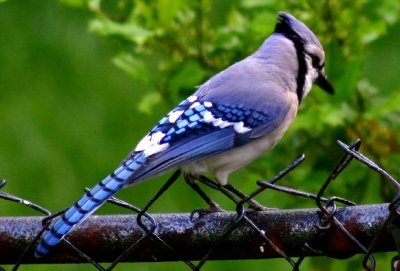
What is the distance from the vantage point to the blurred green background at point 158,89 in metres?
2.48

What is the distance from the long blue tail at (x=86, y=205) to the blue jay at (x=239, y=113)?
0.02 metres

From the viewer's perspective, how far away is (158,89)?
8.46ft

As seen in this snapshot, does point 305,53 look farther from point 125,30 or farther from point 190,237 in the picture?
point 190,237

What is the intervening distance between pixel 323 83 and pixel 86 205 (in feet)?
3.03

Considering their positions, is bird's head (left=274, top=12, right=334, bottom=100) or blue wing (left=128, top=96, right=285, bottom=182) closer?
blue wing (left=128, top=96, right=285, bottom=182)

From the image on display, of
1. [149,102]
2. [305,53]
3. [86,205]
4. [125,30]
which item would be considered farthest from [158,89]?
[86,205]

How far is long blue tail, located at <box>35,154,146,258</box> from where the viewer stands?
1.59m

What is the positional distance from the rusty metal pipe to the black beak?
82cm

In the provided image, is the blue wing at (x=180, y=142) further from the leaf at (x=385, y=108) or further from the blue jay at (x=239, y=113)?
the leaf at (x=385, y=108)

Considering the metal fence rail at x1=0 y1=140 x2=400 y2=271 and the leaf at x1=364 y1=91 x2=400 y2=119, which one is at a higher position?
the metal fence rail at x1=0 y1=140 x2=400 y2=271

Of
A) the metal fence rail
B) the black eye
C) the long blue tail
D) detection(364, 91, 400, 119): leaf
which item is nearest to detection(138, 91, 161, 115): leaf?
the black eye

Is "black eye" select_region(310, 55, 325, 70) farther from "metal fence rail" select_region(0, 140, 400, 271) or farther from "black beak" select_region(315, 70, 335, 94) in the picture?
"metal fence rail" select_region(0, 140, 400, 271)

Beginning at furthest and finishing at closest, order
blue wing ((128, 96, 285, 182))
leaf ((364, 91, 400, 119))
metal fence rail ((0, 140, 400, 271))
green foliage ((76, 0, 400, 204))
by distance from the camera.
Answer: green foliage ((76, 0, 400, 204)) < leaf ((364, 91, 400, 119)) < blue wing ((128, 96, 285, 182)) < metal fence rail ((0, 140, 400, 271))


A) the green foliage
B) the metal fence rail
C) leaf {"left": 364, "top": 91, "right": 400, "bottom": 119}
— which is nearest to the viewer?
the metal fence rail
